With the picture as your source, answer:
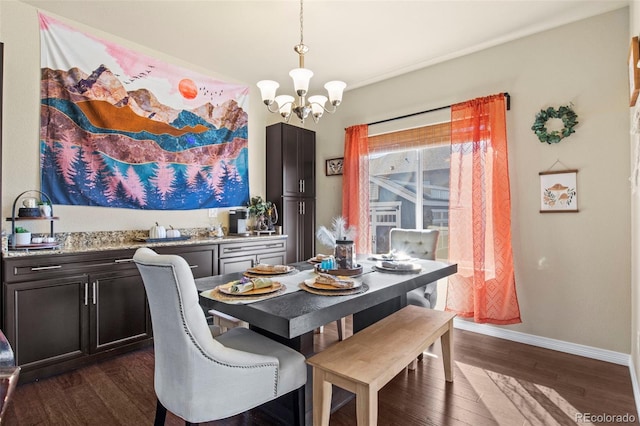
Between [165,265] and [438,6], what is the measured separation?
268cm

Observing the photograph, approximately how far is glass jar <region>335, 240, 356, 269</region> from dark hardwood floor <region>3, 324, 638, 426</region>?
2.75 feet

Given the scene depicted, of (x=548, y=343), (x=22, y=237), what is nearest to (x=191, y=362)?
(x=22, y=237)

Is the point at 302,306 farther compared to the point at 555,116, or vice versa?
the point at 555,116

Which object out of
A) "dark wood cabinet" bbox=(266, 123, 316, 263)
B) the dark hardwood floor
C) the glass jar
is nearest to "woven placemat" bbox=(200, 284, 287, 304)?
the glass jar

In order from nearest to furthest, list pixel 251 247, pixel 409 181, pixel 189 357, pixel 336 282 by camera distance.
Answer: pixel 189 357
pixel 336 282
pixel 251 247
pixel 409 181

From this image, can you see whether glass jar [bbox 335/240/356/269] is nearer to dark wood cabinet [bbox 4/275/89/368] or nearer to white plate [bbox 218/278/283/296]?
white plate [bbox 218/278/283/296]

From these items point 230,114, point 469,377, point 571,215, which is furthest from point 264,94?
point 571,215

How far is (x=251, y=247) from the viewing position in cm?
360

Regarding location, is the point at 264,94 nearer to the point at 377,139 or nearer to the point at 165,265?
the point at 165,265

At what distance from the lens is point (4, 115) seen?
246cm

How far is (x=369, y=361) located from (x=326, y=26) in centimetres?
263

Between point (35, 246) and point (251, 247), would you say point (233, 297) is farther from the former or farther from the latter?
point (251, 247)

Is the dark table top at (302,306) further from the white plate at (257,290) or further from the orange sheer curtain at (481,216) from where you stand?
the orange sheer curtain at (481,216)

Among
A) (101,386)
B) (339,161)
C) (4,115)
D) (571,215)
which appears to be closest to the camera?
(101,386)
